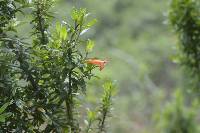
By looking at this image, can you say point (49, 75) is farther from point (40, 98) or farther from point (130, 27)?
point (130, 27)

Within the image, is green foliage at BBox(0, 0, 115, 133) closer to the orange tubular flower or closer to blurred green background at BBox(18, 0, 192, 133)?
the orange tubular flower

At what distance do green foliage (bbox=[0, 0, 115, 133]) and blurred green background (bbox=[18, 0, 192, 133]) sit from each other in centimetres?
1144

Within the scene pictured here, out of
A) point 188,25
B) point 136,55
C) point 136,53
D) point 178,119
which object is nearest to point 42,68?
point 188,25

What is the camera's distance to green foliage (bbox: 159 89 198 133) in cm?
701

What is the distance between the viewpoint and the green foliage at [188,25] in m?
5.33

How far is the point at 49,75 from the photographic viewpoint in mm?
3088

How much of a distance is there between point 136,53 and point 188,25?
46.9 ft

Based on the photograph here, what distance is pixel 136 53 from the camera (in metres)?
19.6

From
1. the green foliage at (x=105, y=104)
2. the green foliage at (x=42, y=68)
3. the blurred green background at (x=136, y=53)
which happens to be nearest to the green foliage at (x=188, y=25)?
the green foliage at (x=105, y=104)

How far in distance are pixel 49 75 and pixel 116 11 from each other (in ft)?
65.7

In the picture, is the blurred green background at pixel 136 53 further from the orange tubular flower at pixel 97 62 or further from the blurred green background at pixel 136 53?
the orange tubular flower at pixel 97 62

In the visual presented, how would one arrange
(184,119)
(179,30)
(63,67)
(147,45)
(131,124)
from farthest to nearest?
(147,45) → (131,124) → (184,119) → (179,30) → (63,67)

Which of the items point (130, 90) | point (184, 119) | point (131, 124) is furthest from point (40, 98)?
point (130, 90)

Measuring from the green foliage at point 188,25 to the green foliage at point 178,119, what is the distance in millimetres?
1663
